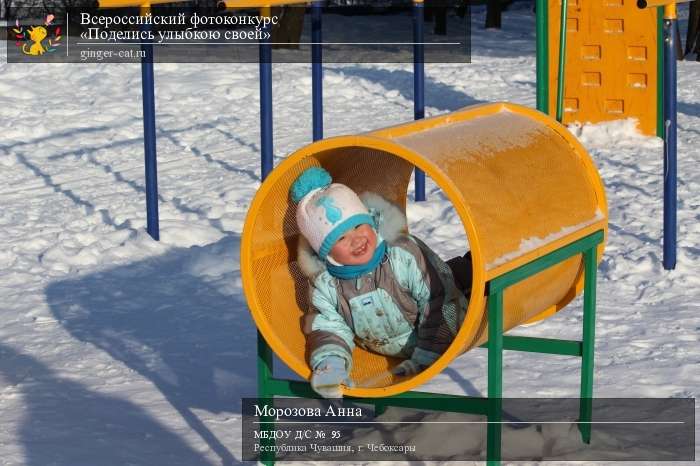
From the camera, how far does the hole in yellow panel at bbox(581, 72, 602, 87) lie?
10.4 meters

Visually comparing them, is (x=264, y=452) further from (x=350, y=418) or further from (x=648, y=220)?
(x=648, y=220)

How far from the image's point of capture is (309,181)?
3.92m

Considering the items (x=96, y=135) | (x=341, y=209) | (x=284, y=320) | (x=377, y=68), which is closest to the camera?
(x=341, y=209)

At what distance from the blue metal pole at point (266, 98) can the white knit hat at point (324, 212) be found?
3105 millimetres

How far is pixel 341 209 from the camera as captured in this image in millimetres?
3801

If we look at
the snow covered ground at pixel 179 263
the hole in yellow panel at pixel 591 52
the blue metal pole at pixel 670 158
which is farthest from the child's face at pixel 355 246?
the hole in yellow panel at pixel 591 52

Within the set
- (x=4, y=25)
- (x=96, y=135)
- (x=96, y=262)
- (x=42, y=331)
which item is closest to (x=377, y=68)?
(x=96, y=135)

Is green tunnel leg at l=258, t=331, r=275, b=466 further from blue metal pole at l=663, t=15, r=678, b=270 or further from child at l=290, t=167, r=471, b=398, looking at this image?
blue metal pole at l=663, t=15, r=678, b=270

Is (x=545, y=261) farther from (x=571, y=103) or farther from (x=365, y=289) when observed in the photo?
(x=571, y=103)

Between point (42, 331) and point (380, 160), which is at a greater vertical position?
point (380, 160)

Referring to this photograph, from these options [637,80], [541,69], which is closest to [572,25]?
[637,80]

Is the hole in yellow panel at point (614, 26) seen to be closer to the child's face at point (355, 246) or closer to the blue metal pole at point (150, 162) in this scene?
the blue metal pole at point (150, 162)

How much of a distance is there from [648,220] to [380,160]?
3.28 metres

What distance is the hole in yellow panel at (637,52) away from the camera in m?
10.0
